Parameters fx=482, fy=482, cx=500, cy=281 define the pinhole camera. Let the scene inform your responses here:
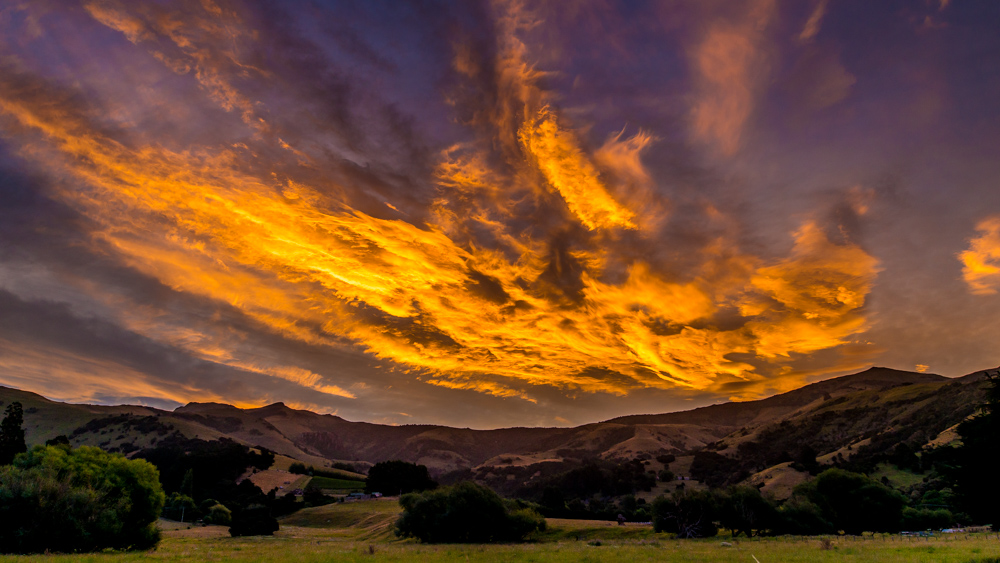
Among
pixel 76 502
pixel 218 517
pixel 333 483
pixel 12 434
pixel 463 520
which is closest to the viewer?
pixel 76 502

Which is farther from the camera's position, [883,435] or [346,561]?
[883,435]

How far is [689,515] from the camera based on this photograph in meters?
55.4

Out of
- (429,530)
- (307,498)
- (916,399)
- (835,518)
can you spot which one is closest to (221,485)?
(307,498)

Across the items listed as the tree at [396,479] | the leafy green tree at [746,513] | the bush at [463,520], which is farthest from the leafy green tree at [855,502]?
the tree at [396,479]

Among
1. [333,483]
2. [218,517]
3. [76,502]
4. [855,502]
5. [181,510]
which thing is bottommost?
[181,510]

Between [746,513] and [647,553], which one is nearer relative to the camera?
[647,553]

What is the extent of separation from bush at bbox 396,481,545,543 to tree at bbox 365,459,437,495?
80967 millimetres

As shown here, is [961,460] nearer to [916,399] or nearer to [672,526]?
[672,526]

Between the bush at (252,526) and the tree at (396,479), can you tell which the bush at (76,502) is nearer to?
the bush at (252,526)

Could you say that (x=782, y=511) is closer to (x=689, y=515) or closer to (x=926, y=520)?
(x=689, y=515)

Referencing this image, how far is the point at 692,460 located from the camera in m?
192

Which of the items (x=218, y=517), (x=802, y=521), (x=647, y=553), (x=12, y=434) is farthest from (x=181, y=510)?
(x=802, y=521)

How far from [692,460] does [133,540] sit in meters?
192

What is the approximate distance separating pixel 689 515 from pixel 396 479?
331 ft
